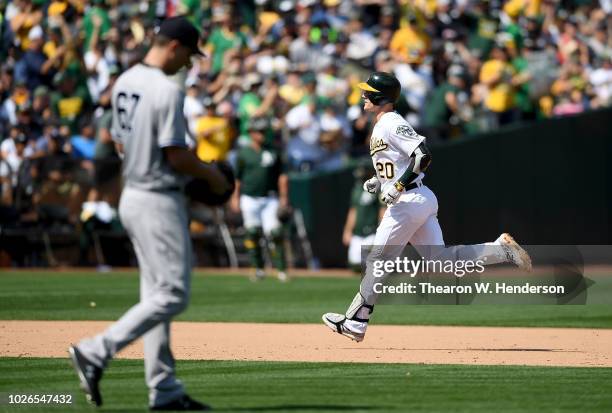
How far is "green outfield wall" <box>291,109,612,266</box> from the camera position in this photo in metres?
22.4

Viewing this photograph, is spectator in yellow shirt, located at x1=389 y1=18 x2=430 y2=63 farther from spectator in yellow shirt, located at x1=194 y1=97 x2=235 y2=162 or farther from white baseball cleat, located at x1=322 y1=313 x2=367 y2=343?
white baseball cleat, located at x1=322 y1=313 x2=367 y2=343

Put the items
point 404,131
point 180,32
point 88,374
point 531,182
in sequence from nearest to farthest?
point 88,374
point 180,32
point 404,131
point 531,182

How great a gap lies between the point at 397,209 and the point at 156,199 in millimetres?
4508

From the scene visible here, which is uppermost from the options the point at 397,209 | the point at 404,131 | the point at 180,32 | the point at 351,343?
the point at 180,32

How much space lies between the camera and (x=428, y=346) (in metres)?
11.8

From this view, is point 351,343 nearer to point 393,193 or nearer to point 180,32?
point 393,193

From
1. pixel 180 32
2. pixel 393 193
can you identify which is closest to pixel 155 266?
pixel 180 32

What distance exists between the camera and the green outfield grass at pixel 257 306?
48.3 feet

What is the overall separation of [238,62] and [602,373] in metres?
14.8

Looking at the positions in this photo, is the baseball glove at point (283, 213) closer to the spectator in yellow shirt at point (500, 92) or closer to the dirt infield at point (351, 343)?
the spectator in yellow shirt at point (500, 92)

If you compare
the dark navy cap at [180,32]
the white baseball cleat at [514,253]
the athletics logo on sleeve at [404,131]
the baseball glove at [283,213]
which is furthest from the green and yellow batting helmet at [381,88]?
the baseball glove at [283,213]

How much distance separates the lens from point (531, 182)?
73.9 feet

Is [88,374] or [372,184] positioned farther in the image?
[372,184]

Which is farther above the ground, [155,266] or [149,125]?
[149,125]
